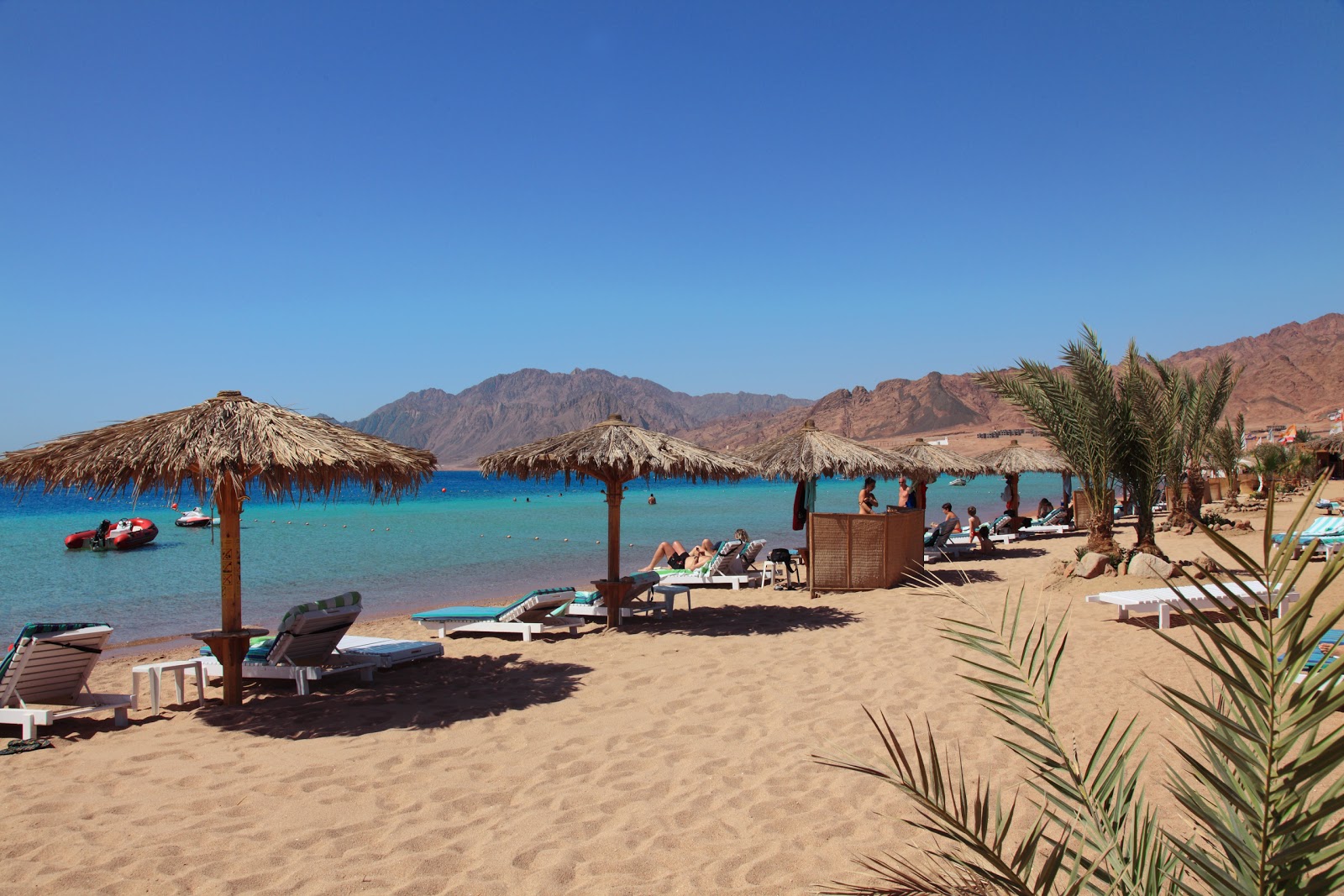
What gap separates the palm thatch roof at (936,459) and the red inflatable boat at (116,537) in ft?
66.4

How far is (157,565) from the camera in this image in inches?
755

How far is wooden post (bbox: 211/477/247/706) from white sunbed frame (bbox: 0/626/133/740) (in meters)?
0.60

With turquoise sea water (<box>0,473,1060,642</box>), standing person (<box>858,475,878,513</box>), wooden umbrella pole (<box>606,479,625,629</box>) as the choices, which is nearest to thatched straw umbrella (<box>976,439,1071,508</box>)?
turquoise sea water (<box>0,473,1060,642</box>)

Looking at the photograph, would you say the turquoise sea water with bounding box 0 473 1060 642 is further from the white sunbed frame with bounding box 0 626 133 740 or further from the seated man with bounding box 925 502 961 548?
the seated man with bounding box 925 502 961 548

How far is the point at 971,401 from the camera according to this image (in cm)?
18038

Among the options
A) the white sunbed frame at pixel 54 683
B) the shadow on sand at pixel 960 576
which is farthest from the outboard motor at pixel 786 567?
the white sunbed frame at pixel 54 683

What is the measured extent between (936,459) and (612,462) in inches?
379

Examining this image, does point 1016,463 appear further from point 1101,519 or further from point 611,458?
point 611,458

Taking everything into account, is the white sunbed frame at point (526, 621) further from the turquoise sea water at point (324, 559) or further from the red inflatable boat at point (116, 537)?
the red inflatable boat at point (116, 537)

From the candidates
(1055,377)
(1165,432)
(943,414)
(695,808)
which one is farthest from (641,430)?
(943,414)

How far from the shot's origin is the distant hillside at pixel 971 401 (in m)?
113

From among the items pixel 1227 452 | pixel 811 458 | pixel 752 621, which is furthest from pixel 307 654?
pixel 1227 452

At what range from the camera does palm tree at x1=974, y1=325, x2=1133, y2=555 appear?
1127cm

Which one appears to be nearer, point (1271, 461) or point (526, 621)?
point (526, 621)
